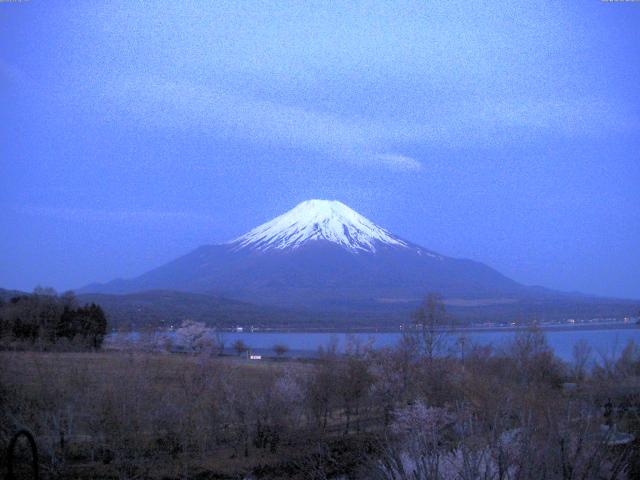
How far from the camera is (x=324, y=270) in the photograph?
4926 inches

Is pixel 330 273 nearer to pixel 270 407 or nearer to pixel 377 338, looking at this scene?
pixel 377 338

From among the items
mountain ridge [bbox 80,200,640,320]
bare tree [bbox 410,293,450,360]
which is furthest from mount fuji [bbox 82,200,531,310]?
bare tree [bbox 410,293,450,360]

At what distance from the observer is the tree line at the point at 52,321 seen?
126 ft

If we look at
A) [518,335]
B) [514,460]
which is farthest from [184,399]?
[514,460]

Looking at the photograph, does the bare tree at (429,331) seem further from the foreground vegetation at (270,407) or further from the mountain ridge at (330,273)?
the mountain ridge at (330,273)

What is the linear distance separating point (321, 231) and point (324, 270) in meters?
17.0

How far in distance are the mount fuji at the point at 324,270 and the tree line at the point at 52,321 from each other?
6438cm

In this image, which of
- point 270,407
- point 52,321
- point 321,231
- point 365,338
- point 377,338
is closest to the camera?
point 270,407

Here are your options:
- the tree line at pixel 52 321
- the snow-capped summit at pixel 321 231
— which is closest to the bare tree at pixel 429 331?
the tree line at pixel 52 321

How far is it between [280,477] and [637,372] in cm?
1136

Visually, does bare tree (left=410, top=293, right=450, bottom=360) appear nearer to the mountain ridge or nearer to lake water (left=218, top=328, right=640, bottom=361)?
lake water (left=218, top=328, right=640, bottom=361)

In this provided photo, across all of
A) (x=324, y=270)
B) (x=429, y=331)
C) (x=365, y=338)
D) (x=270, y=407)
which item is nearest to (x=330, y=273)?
(x=324, y=270)

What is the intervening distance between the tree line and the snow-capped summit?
9228cm

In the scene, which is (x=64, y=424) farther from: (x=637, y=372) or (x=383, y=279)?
(x=383, y=279)
